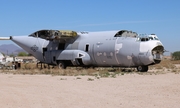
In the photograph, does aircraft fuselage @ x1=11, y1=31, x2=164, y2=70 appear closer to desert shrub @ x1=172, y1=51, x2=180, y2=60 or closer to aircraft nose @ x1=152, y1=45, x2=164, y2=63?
aircraft nose @ x1=152, y1=45, x2=164, y2=63

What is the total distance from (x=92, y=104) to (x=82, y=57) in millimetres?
19792

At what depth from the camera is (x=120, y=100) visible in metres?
11.2

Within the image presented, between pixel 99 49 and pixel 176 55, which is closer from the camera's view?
pixel 99 49

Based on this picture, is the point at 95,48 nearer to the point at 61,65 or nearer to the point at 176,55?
the point at 61,65

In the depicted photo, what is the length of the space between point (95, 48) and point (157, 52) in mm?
5747

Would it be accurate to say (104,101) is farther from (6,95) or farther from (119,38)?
(119,38)

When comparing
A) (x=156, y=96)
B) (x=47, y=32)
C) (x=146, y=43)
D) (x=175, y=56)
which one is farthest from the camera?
(x=175, y=56)

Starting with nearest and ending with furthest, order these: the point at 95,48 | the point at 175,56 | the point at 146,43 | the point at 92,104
→ 1. the point at 92,104
2. the point at 146,43
3. the point at 95,48
4. the point at 175,56

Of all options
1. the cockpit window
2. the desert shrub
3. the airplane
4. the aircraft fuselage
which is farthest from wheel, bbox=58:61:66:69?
the desert shrub

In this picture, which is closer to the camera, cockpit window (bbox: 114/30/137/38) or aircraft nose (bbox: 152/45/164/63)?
aircraft nose (bbox: 152/45/164/63)

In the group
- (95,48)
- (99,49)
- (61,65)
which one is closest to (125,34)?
(99,49)

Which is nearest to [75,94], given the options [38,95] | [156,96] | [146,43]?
[38,95]

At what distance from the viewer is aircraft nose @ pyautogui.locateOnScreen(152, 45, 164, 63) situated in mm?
26047

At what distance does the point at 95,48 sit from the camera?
29.1 meters
